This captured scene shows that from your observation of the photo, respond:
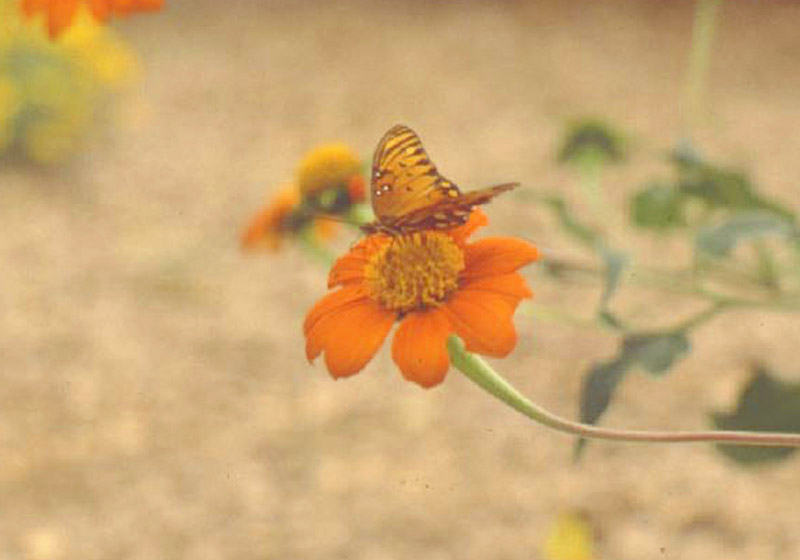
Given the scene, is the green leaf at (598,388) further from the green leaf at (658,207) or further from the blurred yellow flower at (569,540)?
the blurred yellow flower at (569,540)

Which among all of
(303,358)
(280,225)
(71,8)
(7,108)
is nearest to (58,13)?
(71,8)

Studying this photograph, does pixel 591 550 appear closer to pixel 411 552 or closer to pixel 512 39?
pixel 411 552

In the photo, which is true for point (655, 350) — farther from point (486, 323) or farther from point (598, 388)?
point (486, 323)

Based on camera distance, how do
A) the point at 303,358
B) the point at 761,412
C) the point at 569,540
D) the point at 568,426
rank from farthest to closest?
1. the point at 303,358
2. the point at 569,540
3. the point at 761,412
4. the point at 568,426

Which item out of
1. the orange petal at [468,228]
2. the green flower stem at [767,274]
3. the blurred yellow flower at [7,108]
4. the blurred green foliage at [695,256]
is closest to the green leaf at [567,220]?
the blurred green foliage at [695,256]

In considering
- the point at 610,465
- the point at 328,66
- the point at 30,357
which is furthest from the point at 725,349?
the point at 328,66
